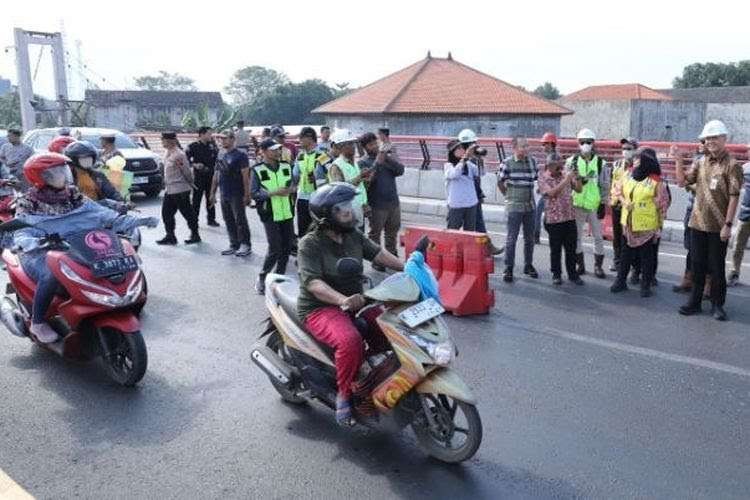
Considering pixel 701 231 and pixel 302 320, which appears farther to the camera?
pixel 701 231

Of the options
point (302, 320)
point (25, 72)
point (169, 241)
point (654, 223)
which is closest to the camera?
point (302, 320)

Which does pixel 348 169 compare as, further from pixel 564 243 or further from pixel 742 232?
pixel 742 232

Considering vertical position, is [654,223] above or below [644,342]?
above

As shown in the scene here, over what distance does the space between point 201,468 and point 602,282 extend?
19.0ft

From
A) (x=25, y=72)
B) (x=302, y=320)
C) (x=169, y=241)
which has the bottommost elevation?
(x=169, y=241)

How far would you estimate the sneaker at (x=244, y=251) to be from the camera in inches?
408

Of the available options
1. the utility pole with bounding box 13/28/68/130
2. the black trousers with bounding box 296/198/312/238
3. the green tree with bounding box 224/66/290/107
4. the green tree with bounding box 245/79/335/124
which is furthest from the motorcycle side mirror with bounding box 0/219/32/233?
the green tree with bounding box 224/66/290/107

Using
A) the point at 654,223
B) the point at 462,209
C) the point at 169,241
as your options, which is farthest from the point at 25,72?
the point at 654,223

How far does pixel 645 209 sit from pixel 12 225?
6020 mm

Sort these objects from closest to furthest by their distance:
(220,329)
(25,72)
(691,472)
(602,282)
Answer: (691,472), (220,329), (602,282), (25,72)

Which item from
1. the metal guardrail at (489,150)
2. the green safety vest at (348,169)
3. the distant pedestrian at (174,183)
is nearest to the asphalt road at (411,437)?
the green safety vest at (348,169)

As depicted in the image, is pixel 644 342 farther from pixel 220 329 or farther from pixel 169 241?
pixel 169 241

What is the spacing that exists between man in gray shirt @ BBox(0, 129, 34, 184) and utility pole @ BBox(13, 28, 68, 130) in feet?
52.3

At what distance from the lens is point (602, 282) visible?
28.1ft
